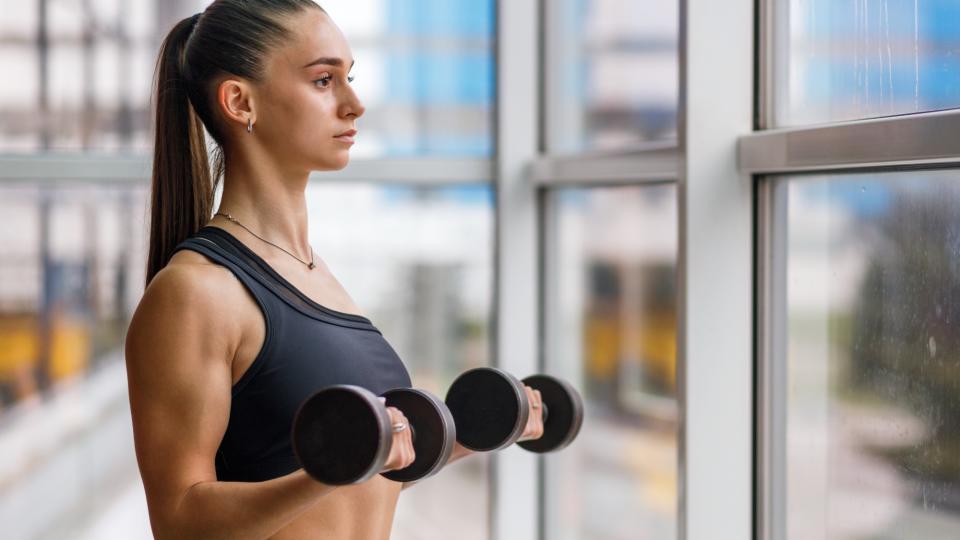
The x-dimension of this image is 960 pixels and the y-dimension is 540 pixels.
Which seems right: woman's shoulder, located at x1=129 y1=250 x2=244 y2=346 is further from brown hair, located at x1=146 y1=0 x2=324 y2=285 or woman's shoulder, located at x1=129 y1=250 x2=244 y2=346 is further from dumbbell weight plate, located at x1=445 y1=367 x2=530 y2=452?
dumbbell weight plate, located at x1=445 y1=367 x2=530 y2=452

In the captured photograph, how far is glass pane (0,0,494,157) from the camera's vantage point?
2084 millimetres

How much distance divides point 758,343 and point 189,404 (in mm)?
816

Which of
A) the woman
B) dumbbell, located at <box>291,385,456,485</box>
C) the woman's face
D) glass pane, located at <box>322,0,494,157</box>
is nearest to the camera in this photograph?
dumbbell, located at <box>291,385,456,485</box>

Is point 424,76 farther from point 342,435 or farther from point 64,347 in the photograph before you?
point 342,435

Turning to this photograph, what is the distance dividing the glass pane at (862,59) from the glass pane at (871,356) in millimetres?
A: 86

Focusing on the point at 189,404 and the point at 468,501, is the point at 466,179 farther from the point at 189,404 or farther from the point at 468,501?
the point at 189,404

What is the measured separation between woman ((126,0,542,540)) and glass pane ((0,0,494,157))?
99cm

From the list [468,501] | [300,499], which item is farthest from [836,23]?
[468,501]

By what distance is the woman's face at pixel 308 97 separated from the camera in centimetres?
112

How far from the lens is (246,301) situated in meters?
1.07

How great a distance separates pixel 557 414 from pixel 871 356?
386 millimetres

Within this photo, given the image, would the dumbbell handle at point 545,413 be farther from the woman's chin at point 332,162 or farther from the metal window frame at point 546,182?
the metal window frame at point 546,182

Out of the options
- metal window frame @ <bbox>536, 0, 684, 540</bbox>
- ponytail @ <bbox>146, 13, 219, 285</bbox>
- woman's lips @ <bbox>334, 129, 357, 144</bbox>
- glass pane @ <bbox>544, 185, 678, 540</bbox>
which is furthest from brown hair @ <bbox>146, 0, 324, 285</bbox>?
metal window frame @ <bbox>536, 0, 684, 540</bbox>

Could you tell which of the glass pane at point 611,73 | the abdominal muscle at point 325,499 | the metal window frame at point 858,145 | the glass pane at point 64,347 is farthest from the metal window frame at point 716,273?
the glass pane at point 64,347
